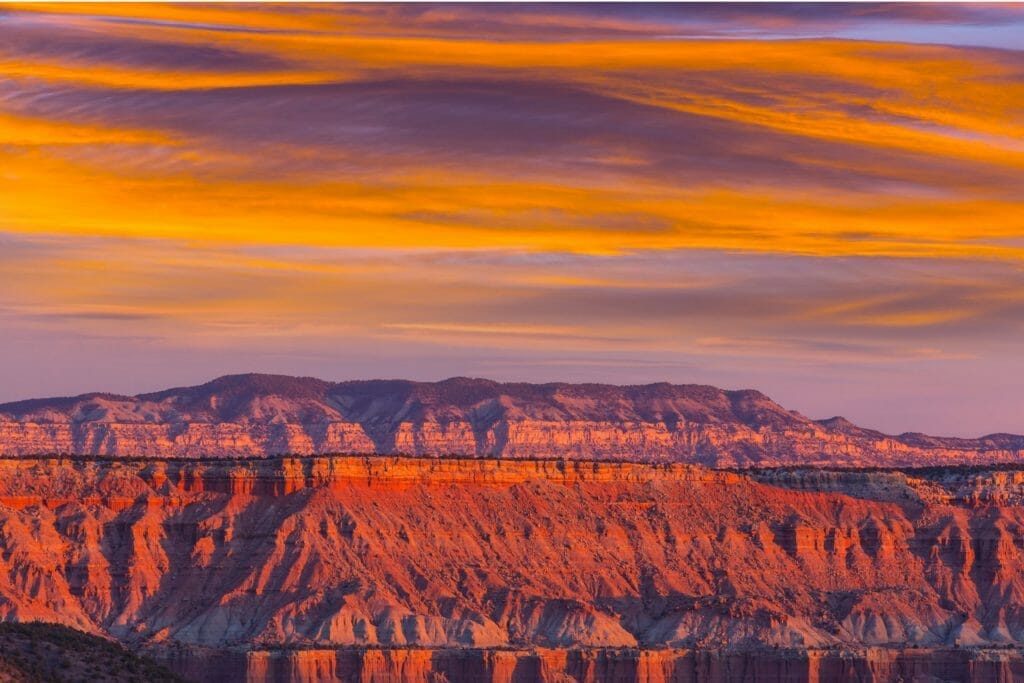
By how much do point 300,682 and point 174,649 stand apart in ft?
32.4

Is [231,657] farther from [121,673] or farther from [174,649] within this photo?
[121,673]

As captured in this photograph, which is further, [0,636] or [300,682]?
[300,682]

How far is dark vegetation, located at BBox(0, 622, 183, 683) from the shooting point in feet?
305

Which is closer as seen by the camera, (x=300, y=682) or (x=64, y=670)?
(x=64, y=670)

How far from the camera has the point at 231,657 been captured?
199750 millimetres

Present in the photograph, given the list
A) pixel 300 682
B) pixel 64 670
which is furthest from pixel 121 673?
pixel 300 682

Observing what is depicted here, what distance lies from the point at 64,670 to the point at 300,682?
104 m

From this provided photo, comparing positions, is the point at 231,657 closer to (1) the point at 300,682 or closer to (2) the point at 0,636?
(1) the point at 300,682

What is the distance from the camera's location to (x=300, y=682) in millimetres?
197875

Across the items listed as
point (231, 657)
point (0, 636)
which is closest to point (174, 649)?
point (231, 657)

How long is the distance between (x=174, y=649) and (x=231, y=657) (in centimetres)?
429

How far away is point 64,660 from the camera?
9619 cm

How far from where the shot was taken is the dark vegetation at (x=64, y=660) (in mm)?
93062

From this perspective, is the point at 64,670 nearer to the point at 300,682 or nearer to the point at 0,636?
the point at 0,636
